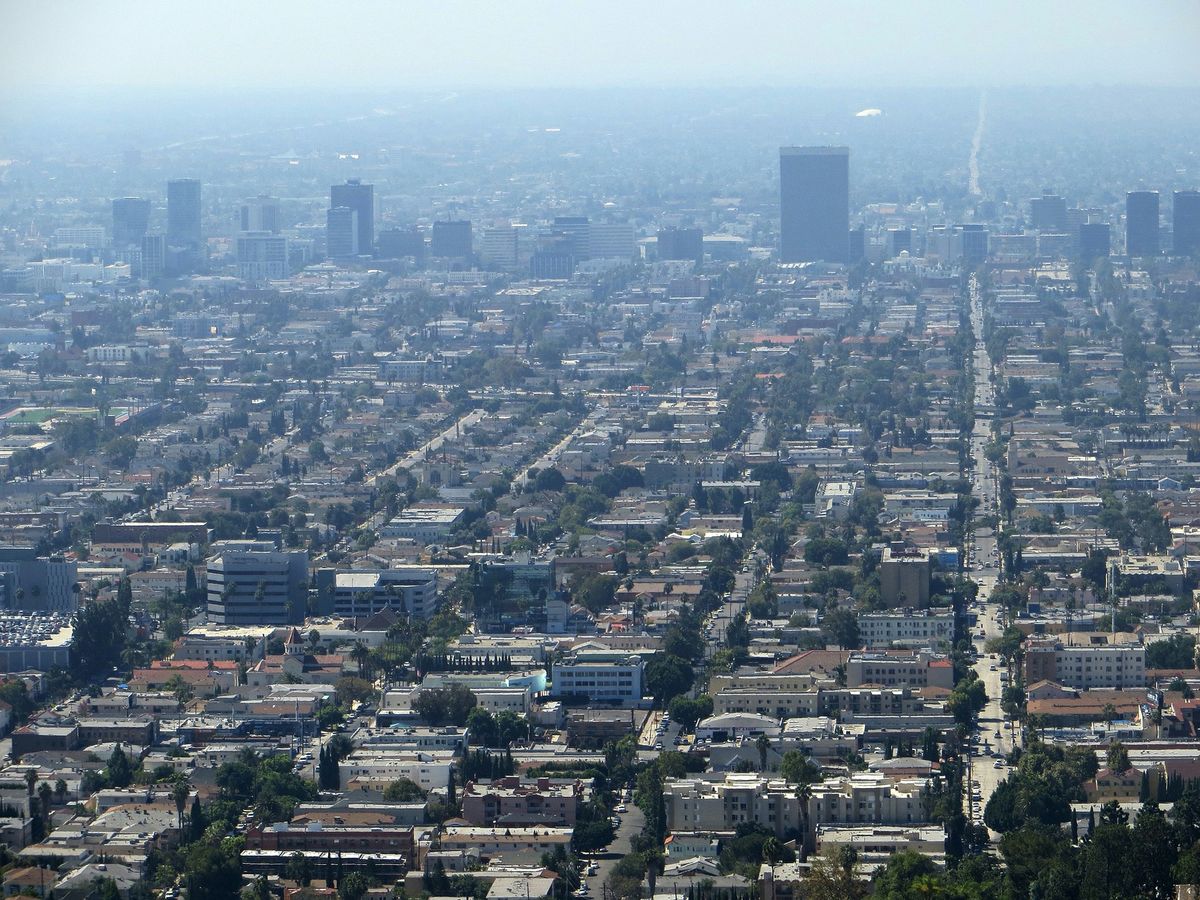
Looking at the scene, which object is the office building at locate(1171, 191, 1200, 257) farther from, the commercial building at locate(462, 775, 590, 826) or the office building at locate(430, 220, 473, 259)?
the commercial building at locate(462, 775, 590, 826)

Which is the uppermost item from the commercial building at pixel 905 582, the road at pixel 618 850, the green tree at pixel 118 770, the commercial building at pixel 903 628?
the commercial building at pixel 905 582

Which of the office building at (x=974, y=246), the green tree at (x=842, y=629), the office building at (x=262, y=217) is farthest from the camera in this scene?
the office building at (x=262, y=217)

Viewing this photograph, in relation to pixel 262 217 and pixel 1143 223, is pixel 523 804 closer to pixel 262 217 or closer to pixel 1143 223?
pixel 1143 223

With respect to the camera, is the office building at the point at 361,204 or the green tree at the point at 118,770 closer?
the green tree at the point at 118,770

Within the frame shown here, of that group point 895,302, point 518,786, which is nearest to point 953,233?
point 895,302

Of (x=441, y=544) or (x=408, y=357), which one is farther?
(x=408, y=357)

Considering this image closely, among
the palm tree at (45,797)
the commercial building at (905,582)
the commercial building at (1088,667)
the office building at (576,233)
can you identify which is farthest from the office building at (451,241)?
the palm tree at (45,797)

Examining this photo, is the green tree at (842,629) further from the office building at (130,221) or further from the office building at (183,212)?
the office building at (130,221)

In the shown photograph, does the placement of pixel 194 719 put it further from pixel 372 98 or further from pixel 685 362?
pixel 372 98
